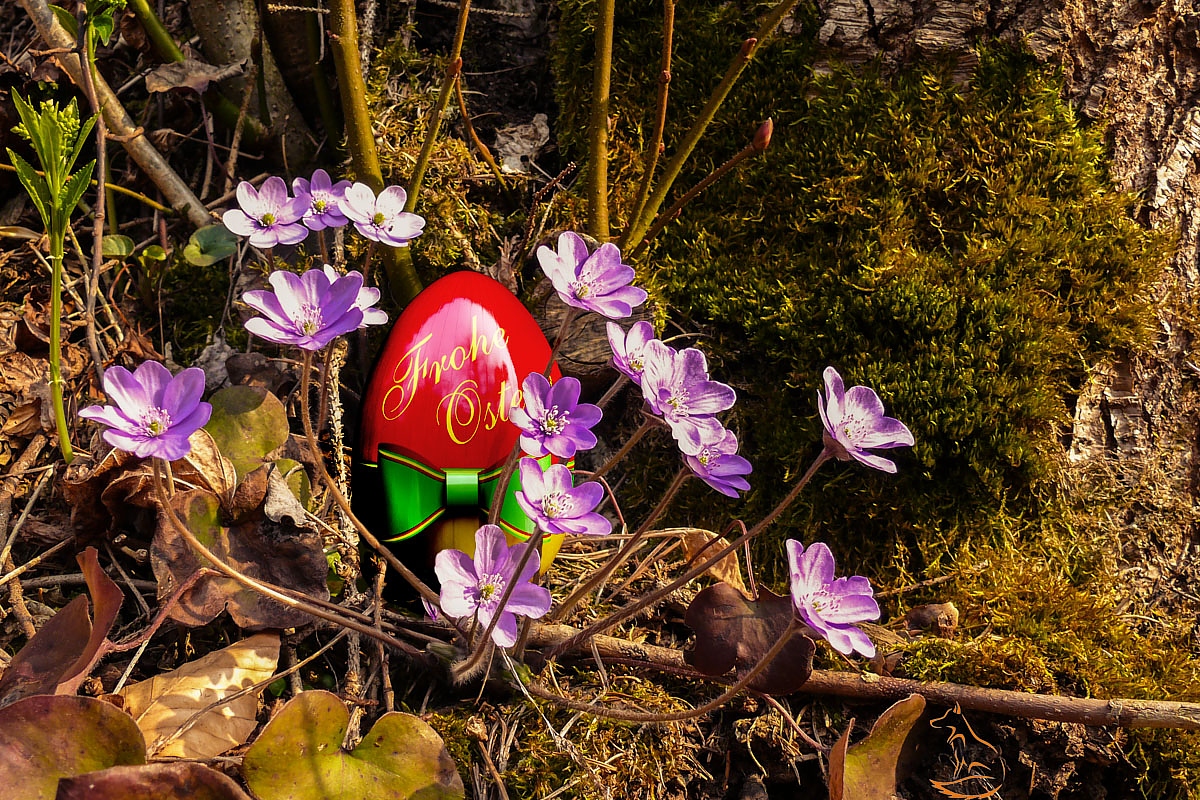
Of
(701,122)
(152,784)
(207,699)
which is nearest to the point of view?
(152,784)

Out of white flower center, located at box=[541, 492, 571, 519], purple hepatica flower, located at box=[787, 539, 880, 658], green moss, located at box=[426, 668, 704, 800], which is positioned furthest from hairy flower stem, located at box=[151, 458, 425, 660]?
purple hepatica flower, located at box=[787, 539, 880, 658]

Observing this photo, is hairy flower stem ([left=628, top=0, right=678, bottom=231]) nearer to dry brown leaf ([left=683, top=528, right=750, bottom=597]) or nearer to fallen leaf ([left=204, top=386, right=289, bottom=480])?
dry brown leaf ([left=683, top=528, right=750, bottom=597])

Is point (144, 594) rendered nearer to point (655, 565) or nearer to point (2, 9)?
point (655, 565)

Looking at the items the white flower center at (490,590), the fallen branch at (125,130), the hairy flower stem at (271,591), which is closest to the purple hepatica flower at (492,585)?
the white flower center at (490,590)

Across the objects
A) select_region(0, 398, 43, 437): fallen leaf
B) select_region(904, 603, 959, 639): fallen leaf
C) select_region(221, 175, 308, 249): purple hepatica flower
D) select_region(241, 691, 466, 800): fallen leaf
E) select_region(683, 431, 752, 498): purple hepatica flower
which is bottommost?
select_region(904, 603, 959, 639): fallen leaf

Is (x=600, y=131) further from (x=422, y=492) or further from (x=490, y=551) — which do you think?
(x=490, y=551)

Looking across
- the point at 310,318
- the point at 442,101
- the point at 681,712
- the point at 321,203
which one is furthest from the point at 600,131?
the point at 681,712
